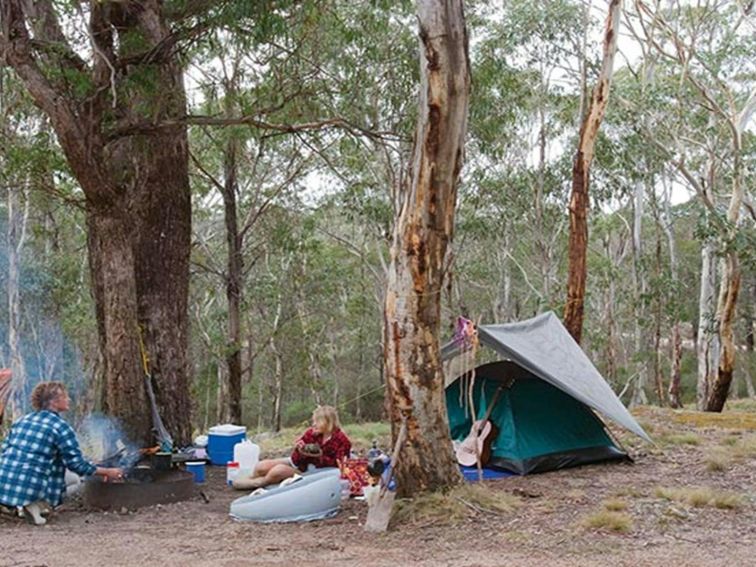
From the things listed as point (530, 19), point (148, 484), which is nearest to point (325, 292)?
point (530, 19)

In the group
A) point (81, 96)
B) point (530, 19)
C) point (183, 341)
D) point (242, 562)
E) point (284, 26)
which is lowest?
point (242, 562)

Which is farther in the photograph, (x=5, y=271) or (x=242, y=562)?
(x=5, y=271)

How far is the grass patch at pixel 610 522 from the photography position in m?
4.84

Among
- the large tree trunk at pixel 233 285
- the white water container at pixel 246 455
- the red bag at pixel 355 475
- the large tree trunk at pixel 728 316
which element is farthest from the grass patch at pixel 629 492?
the large tree trunk at pixel 728 316

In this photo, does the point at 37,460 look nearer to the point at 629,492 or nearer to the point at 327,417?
the point at 327,417

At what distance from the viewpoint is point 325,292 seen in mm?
22547

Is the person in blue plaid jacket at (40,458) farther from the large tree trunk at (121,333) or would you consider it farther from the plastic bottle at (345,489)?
the plastic bottle at (345,489)

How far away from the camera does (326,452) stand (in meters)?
6.47

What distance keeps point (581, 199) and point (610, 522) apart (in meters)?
6.97

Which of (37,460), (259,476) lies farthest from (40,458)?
(259,476)

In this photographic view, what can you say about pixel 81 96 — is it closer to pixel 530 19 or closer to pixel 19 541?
pixel 19 541

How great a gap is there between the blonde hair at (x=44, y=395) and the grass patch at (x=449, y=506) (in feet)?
7.51

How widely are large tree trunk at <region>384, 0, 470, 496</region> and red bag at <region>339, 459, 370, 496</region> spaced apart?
775 millimetres

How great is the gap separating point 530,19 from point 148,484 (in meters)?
13.1
